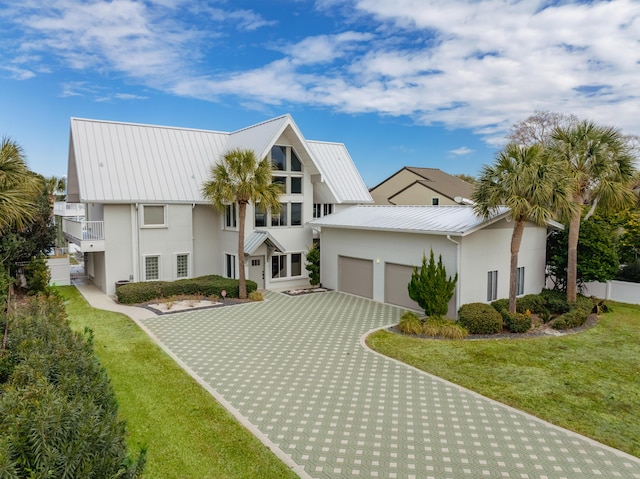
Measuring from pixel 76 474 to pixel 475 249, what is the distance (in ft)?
51.6

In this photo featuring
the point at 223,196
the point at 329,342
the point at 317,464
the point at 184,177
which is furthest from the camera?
the point at 184,177

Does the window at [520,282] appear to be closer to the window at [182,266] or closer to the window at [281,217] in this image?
the window at [281,217]

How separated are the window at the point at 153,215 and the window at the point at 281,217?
5662mm

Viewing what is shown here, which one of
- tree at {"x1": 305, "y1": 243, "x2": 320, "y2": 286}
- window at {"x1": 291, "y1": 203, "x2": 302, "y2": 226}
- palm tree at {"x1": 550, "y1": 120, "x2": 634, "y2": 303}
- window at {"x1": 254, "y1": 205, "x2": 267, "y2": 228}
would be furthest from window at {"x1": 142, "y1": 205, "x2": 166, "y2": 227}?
palm tree at {"x1": 550, "y1": 120, "x2": 634, "y2": 303}

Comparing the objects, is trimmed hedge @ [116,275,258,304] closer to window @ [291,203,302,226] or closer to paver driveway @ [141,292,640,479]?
window @ [291,203,302,226]

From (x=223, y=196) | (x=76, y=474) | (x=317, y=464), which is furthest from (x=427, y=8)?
(x=76, y=474)

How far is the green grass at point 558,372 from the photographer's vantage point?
9070 mm

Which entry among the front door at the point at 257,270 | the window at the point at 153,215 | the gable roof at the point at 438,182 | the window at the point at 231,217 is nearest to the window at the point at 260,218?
the window at the point at 231,217

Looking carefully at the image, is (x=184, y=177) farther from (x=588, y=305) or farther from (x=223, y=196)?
(x=588, y=305)

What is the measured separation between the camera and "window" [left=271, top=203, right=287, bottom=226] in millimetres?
23562

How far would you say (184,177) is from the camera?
77.5 ft

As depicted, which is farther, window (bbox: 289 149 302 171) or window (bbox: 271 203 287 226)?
window (bbox: 289 149 302 171)

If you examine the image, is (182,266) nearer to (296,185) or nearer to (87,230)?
(87,230)

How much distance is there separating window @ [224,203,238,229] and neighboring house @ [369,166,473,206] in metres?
21.1
